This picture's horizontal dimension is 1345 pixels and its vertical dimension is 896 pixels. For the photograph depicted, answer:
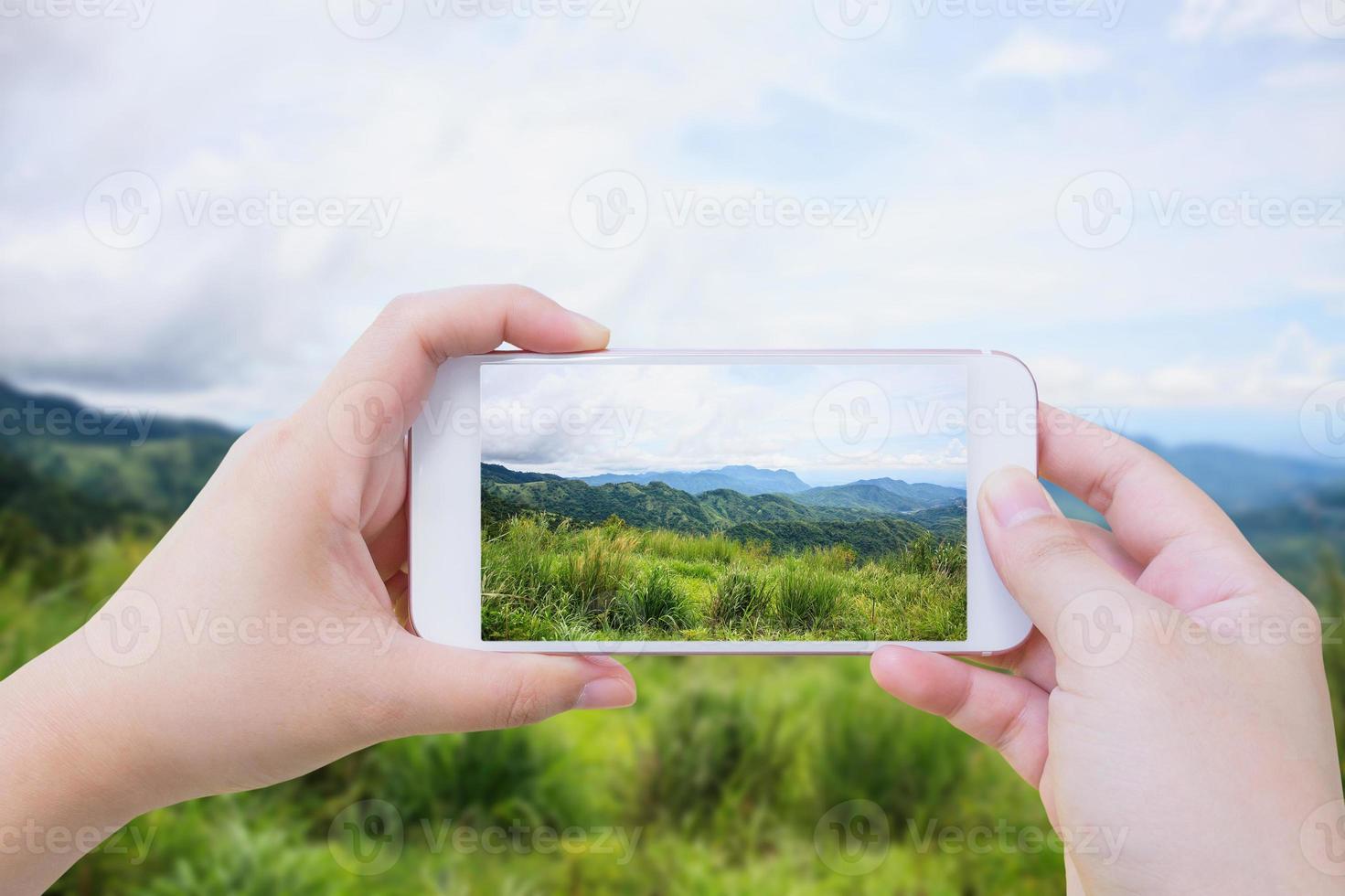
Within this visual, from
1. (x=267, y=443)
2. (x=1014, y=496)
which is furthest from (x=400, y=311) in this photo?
(x=1014, y=496)

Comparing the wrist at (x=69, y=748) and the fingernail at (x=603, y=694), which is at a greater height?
the fingernail at (x=603, y=694)

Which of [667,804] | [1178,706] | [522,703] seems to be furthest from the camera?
[667,804]

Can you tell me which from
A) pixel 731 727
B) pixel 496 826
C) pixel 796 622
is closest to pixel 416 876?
pixel 496 826

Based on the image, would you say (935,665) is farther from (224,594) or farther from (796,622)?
(224,594)

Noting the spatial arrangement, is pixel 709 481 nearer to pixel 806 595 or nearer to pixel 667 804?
pixel 806 595

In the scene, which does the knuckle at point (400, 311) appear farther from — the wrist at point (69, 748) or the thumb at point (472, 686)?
the wrist at point (69, 748)

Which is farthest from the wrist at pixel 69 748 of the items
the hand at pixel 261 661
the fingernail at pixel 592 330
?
the fingernail at pixel 592 330

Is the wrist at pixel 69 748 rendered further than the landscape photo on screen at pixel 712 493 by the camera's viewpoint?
No
